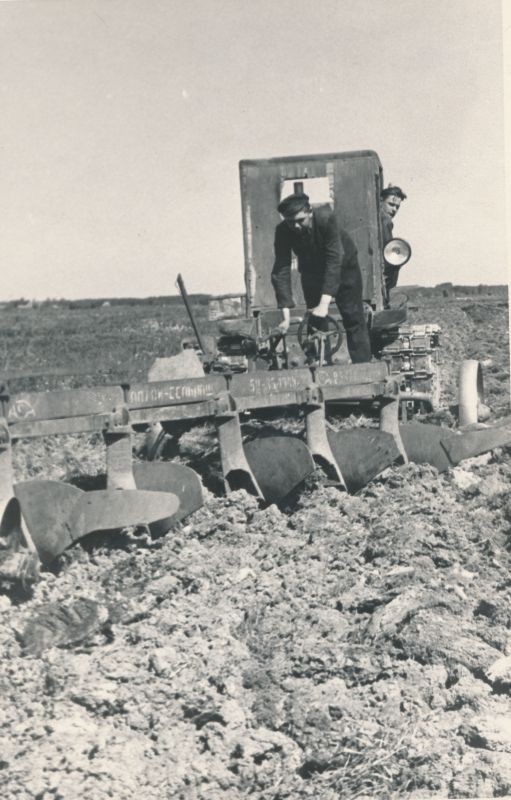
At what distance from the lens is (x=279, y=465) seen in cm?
515

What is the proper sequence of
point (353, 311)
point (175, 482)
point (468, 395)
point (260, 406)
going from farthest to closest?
point (468, 395)
point (353, 311)
point (260, 406)
point (175, 482)

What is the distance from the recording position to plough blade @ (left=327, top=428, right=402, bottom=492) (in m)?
5.47

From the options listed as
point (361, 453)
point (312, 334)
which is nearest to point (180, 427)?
point (312, 334)

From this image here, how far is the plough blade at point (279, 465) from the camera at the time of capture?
5109mm

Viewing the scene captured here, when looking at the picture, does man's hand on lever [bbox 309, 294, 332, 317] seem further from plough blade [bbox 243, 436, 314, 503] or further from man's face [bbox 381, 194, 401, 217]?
man's face [bbox 381, 194, 401, 217]

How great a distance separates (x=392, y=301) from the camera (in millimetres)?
8227

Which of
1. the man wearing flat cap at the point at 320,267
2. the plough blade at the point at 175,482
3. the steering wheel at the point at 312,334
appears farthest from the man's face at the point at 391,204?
the plough blade at the point at 175,482

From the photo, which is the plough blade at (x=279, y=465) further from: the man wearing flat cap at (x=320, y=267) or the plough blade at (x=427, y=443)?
the man wearing flat cap at (x=320, y=267)

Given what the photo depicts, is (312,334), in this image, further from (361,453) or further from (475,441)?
(475,441)

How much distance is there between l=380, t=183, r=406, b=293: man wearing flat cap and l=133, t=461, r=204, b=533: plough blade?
3.85 metres

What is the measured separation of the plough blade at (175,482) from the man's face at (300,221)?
211 cm

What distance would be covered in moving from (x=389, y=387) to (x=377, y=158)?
2678mm

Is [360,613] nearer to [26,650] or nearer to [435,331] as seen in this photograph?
[26,650]

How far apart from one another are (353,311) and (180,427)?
5.10 ft
